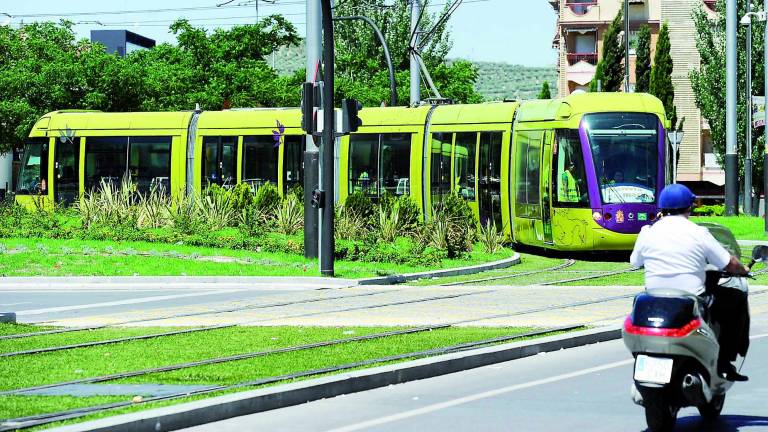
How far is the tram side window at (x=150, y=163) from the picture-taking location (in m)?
36.9

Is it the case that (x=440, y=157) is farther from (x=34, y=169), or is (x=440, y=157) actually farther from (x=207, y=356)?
(x=207, y=356)

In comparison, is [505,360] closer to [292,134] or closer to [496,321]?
[496,321]

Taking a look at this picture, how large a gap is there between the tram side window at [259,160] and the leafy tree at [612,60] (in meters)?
44.9

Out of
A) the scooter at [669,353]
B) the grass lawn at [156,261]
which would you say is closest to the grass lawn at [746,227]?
the grass lawn at [156,261]

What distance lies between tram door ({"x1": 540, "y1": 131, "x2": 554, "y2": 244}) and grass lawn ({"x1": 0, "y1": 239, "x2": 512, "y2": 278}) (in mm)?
913

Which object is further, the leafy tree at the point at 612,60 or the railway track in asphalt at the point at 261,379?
the leafy tree at the point at 612,60

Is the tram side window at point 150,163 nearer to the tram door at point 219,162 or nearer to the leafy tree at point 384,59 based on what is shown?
the tram door at point 219,162

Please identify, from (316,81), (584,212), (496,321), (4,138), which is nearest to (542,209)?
(584,212)

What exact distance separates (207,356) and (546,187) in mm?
16587

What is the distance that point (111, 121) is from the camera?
38.1 meters

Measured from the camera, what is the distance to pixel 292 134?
35500 mm

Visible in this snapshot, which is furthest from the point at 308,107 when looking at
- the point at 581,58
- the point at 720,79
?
the point at 581,58

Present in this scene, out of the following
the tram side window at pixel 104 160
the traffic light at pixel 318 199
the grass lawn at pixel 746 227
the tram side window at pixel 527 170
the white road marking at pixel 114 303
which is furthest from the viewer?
the tram side window at pixel 104 160

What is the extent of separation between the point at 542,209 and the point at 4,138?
42810 millimetres
